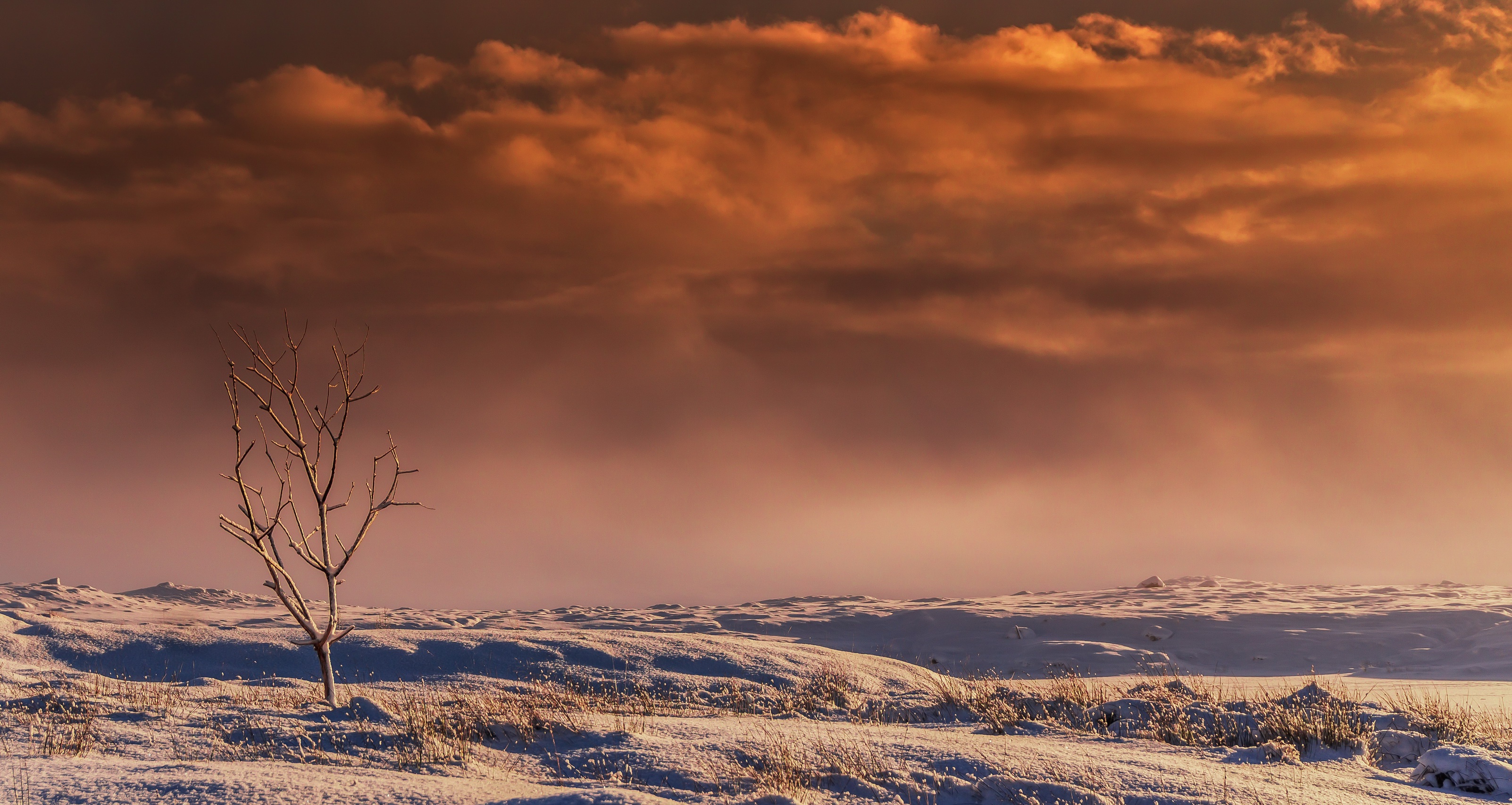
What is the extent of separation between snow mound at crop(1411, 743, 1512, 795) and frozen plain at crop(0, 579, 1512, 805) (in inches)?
5.3

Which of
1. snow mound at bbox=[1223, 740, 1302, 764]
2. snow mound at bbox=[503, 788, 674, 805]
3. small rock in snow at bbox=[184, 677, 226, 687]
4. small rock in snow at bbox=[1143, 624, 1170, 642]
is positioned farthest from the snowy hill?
snow mound at bbox=[503, 788, 674, 805]

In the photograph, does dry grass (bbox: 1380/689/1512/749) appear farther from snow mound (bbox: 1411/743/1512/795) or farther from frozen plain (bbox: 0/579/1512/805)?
snow mound (bbox: 1411/743/1512/795)

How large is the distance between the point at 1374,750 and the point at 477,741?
6.16 meters

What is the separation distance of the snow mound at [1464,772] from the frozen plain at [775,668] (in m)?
0.13

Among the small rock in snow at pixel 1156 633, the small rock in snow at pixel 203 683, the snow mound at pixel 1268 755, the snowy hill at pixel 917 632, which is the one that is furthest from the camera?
the small rock in snow at pixel 1156 633

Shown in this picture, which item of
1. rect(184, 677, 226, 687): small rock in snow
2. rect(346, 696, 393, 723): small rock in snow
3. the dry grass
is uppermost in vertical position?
rect(346, 696, 393, 723): small rock in snow

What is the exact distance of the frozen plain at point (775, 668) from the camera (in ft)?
15.2

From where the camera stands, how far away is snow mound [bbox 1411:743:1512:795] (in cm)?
536

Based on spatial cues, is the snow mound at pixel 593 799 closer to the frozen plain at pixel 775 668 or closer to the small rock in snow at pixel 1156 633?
the frozen plain at pixel 775 668

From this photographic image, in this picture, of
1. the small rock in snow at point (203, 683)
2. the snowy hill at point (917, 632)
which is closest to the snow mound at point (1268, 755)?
the snowy hill at point (917, 632)

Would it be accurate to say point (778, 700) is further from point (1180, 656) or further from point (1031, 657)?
point (1180, 656)

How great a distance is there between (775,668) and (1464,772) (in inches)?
282

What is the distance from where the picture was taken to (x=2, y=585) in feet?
76.0

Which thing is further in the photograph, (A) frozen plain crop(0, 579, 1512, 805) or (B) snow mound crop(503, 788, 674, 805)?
(A) frozen plain crop(0, 579, 1512, 805)
